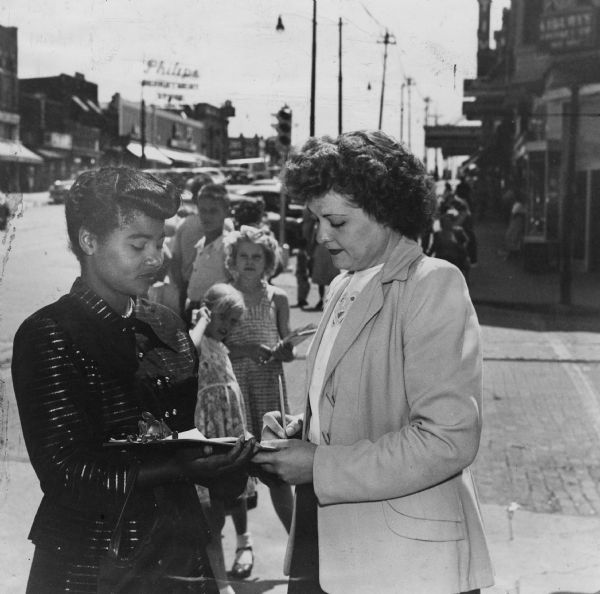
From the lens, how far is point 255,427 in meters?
3.95

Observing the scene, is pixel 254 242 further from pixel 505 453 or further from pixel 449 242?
pixel 449 242

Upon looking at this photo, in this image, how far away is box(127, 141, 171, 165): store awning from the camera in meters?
3.32

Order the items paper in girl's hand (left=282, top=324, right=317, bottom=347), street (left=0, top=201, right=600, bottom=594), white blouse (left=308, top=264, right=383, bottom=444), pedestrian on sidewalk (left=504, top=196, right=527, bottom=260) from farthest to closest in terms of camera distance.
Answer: pedestrian on sidewalk (left=504, top=196, right=527, bottom=260) → street (left=0, top=201, right=600, bottom=594) → paper in girl's hand (left=282, top=324, right=317, bottom=347) → white blouse (left=308, top=264, right=383, bottom=444)

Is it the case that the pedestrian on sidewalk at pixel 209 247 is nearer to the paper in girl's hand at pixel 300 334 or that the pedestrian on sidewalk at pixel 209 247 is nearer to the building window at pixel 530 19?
the paper in girl's hand at pixel 300 334

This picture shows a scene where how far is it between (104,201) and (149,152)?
146cm

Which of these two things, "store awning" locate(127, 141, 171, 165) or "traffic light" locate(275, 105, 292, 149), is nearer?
"store awning" locate(127, 141, 171, 165)

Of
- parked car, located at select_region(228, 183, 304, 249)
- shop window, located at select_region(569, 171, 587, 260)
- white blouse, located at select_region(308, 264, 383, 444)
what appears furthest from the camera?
parked car, located at select_region(228, 183, 304, 249)

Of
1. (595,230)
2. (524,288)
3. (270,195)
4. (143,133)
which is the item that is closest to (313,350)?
(143,133)

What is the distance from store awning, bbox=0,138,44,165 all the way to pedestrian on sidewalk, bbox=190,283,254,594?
3.18 feet

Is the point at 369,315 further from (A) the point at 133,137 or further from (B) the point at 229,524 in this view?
(B) the point at 229,524

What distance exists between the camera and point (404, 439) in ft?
6.12

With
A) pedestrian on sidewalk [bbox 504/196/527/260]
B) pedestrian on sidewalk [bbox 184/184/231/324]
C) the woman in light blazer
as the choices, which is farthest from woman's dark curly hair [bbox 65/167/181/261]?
pedestrian on sidewalk [bbox 504/196/527/260]

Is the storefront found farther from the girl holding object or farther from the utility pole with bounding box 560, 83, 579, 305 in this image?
the utility pole with bounding box 560, 83, 579, 305

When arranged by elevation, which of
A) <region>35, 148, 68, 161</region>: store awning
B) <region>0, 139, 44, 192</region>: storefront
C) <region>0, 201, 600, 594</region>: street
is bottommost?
<region>0, 201, 600, 594</region>: street
